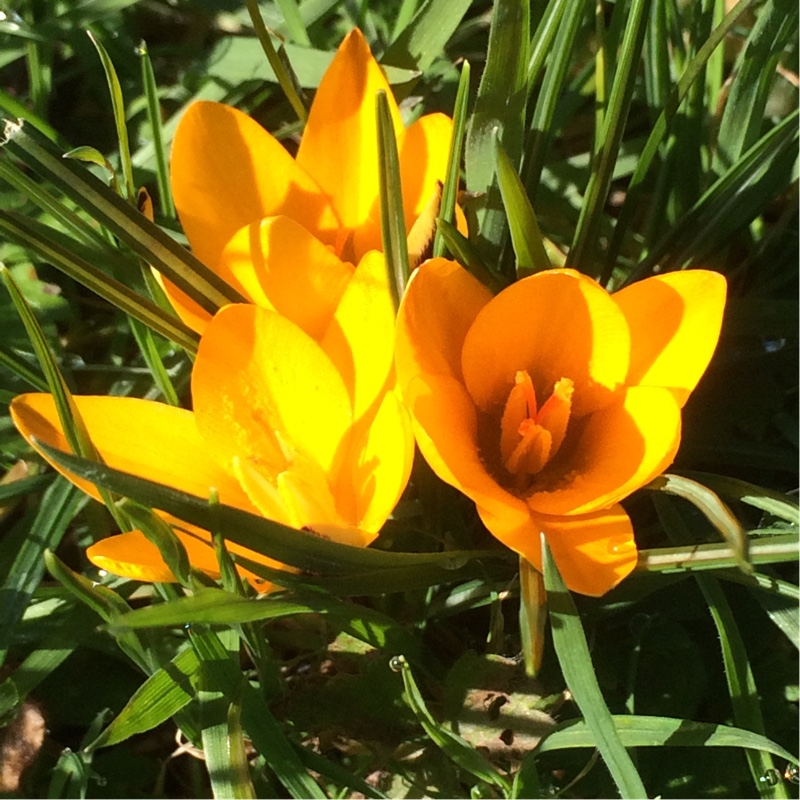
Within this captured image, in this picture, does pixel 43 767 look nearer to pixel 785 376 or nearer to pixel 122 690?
pixel 122 690

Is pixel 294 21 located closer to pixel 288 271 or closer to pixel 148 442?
pixel 288 271

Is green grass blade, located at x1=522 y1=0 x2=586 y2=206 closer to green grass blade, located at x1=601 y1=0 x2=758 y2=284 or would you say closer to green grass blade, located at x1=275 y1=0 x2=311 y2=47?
green grass blade, located at x1=601 y1=0 x2=758 y2=284

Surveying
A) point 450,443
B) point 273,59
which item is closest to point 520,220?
point 450,443

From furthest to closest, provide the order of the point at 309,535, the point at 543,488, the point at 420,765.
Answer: the point at 420,765 → the point at 543,488 → the point at 309,535

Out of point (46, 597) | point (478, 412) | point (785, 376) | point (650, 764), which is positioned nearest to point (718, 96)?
point (785, 376)

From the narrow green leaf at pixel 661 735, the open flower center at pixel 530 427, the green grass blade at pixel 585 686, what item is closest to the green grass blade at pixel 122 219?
the open flower center at pixel 530 427

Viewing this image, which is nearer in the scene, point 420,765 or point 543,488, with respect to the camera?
point 543,488

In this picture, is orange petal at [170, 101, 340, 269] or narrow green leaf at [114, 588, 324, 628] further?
orange petal at [170, 101, 340, 269]

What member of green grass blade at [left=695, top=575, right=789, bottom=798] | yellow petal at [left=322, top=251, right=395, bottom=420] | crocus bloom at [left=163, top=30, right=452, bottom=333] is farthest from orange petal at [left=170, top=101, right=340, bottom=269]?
green grass blade at [left=695, top=575, right=789, bottom=798]
